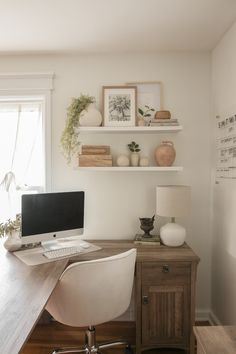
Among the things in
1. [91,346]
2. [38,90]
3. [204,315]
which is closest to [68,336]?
[91,346]

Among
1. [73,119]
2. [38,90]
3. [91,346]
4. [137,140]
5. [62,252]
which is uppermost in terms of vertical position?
[38,90]

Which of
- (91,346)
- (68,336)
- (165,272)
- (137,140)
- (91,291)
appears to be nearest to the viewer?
(91,291)

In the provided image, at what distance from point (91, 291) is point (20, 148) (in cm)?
159

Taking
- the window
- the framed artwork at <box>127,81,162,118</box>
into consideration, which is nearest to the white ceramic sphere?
the framed artwork at <box>127,81,162,118</box>

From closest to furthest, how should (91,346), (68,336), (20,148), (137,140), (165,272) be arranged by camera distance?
(91,346)
(165,272)
(68,336)
(137,140)
(20,148)

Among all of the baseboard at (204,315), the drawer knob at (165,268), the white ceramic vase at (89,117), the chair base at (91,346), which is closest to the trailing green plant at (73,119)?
the white ceramic vase at (89,117)

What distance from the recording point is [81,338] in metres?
2.26

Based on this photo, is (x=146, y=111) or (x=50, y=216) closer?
(x=50, y=216)

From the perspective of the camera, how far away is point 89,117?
7.69 ft

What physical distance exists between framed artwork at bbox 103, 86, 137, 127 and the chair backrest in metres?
1.20

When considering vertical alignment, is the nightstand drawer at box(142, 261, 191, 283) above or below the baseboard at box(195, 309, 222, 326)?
above

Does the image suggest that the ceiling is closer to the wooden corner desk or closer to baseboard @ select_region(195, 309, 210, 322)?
the wooden corner desk

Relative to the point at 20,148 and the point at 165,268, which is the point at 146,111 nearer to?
the point at 20,148

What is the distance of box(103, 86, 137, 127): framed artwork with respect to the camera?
8.02 ft
